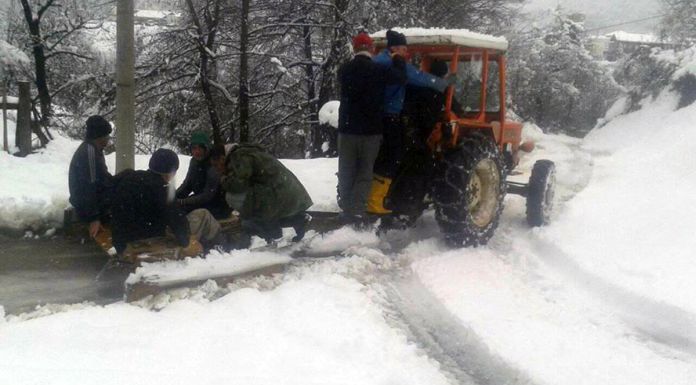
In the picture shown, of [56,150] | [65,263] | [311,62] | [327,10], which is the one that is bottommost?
[65,263]

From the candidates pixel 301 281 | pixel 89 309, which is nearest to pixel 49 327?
pixel 89 309

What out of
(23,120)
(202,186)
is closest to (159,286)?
(202,186)

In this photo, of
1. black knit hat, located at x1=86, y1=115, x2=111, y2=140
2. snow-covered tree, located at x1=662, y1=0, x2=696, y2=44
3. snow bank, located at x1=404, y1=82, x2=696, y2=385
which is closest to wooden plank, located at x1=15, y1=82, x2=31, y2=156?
black knit hat, located at x1=86, y1=115, x2=111, y2=140

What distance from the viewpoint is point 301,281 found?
4.65m

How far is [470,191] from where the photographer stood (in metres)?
5.72

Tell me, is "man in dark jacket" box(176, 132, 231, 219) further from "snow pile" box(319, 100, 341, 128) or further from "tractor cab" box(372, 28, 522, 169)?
"snow pile" box(319, 100, 341, 128)

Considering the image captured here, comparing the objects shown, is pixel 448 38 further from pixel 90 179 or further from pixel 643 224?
pixel 90 179

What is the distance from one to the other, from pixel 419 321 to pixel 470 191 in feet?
5.92

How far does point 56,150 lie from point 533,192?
25.0ft

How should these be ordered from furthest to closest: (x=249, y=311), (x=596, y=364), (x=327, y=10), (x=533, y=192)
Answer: (x=327, y=10) < (x=533, y=192) < (x=249, y=311) < (x=596, y=364)

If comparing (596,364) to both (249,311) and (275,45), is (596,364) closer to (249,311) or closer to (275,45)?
(249,311)

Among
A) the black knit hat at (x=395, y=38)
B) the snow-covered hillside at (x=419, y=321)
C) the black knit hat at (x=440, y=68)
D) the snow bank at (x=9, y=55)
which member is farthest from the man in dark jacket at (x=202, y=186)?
the snow bank at (x=9, y=55)

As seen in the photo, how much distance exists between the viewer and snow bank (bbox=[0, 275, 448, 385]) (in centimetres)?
317

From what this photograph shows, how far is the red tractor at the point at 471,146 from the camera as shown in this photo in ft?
18.2
